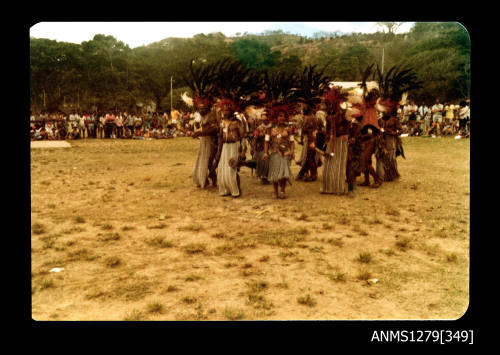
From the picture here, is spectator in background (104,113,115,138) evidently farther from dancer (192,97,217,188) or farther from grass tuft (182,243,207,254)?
grass tuft (182,243,207,254)

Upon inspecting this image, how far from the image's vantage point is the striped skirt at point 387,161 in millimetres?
11680

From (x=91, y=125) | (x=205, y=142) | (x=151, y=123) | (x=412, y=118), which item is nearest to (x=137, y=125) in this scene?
(x=151, y=123)

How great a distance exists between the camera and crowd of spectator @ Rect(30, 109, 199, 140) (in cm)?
2159

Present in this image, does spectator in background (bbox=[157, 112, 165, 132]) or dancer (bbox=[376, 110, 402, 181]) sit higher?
spectator in background (bbox=[157, 112, 165, 132])

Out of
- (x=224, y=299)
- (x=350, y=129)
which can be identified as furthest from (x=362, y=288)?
(x=350, y=129)

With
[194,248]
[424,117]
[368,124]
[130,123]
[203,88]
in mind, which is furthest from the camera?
[130,123]

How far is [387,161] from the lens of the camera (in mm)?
11766

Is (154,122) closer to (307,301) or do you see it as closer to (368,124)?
(368,124)

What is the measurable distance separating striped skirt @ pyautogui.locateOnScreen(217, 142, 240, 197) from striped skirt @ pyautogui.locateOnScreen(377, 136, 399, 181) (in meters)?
4.29

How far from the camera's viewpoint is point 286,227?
24.8 ft

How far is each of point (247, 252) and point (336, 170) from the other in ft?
14.9

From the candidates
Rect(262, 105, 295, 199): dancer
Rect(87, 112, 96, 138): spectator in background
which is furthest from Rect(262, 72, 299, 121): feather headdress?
Rect(87, 112, 96, 138): spectator in background

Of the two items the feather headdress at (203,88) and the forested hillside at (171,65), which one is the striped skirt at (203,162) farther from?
the forested hillside at (171,65)

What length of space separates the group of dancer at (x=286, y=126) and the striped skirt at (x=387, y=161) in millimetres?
28
